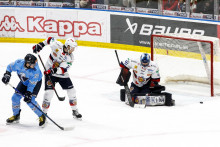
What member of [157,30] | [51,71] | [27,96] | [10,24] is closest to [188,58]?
[51,71]

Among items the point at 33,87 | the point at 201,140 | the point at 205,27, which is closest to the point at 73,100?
the point at 33,87

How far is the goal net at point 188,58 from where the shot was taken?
33.2 ft

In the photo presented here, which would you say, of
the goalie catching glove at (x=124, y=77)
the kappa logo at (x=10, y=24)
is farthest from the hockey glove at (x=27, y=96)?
the kappa logo at (x=10, y=24)

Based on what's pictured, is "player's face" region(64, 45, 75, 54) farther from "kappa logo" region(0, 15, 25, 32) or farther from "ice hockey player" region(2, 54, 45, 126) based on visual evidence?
"kappa logo" region(0, 15, 25, 32)

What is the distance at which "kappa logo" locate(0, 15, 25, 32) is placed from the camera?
14.8 meters

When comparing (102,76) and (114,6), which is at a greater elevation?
(114,6)

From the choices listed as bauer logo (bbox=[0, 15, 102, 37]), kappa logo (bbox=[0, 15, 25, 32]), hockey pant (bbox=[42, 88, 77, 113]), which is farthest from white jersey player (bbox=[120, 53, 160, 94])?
kappa logo (bbox=[0, 15, 25, 32])

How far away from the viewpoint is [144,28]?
44.9 feet

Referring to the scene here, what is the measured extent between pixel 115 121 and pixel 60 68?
118 cm

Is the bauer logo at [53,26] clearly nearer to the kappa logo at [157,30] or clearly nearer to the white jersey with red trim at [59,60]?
the kappa logo at [157,30]

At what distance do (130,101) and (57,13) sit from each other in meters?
5.77

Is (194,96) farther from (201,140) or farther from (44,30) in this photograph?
(44,30)

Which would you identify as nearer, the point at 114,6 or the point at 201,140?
the point at 201,140

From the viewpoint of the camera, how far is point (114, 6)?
14.1 meters
